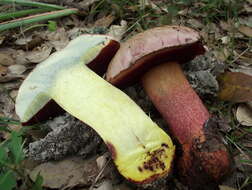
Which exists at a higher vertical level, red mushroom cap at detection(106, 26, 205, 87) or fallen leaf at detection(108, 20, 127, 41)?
red mushroom cap at detection(106, 26, 205, 87)

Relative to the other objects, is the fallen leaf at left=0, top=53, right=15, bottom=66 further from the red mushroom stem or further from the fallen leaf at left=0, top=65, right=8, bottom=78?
the red mushroom stem

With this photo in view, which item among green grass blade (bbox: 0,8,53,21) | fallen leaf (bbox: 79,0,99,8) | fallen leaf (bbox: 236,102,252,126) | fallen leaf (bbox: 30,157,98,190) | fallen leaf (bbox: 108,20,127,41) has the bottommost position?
fallen leaf (bbox: 30,157,98,190)

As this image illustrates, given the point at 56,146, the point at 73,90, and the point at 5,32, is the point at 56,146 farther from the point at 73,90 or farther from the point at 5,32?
the point at 5,32

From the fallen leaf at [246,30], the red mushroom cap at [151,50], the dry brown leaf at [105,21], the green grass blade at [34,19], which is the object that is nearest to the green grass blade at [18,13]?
the green grass blade at [34,19]

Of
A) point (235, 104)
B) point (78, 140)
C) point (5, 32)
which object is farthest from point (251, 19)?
point (5, 32)

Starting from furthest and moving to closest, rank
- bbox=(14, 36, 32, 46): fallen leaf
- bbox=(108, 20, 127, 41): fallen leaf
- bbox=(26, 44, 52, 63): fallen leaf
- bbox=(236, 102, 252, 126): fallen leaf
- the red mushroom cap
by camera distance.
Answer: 1. bbox=(14, 36, 32, 46): fallen leaf
2. bbox=(108, 20, 127, 41): fallen leaf
3. bbox=(26, 44, 52, 63): fallen leaf
4. bbox=(236, 102, 252, 126): fallen leaf
5. the red mushroom cap

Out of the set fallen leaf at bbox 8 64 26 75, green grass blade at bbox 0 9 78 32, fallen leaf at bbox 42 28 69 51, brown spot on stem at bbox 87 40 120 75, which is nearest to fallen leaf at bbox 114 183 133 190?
brown spot on stem at bbox 87 40 120 75

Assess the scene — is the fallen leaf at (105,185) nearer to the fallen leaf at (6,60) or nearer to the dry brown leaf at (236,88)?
the dry brown leaf at (236,88)
